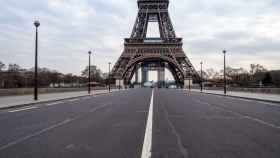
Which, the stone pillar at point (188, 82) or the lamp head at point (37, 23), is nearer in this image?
the lamp head at point (37, 23)

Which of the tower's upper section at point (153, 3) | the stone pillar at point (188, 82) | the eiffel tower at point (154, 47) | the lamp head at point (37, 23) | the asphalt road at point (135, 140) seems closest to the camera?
the asphalt road at point (135, 140)

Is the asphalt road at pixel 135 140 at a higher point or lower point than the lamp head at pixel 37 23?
lower

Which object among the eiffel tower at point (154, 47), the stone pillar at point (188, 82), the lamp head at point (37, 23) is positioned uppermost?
the eiffel tower at point (154, 47)

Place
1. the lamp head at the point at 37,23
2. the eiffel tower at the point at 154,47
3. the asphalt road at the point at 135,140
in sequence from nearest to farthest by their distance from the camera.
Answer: the asphalt road at the point at 135,140, the lamp head at the point at 37,23, the eiffel tower at the point at 154,47

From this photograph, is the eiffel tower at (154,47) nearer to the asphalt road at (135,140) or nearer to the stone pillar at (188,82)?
the stone pillar at (188,82)

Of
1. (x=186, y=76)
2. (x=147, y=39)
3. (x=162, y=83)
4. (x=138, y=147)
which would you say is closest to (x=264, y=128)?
(x=138, y=147)

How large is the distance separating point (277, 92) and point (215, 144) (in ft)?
95.9

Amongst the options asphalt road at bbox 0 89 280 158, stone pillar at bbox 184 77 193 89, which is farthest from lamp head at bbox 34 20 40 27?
stone pillar at bbox 184 77 193 89

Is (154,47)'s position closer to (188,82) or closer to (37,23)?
(188,82)

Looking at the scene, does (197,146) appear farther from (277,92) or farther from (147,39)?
(147,39)

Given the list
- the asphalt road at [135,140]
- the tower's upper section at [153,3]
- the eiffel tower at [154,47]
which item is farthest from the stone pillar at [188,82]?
the asphalt road at [135,140]

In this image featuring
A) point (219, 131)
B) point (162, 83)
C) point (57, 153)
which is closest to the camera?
point (57, 153)

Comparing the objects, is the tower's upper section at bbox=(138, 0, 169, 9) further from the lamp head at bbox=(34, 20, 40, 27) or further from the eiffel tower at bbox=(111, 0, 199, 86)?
the lamp head at bbox=(34, 20, 40, 27)

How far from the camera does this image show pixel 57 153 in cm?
571
